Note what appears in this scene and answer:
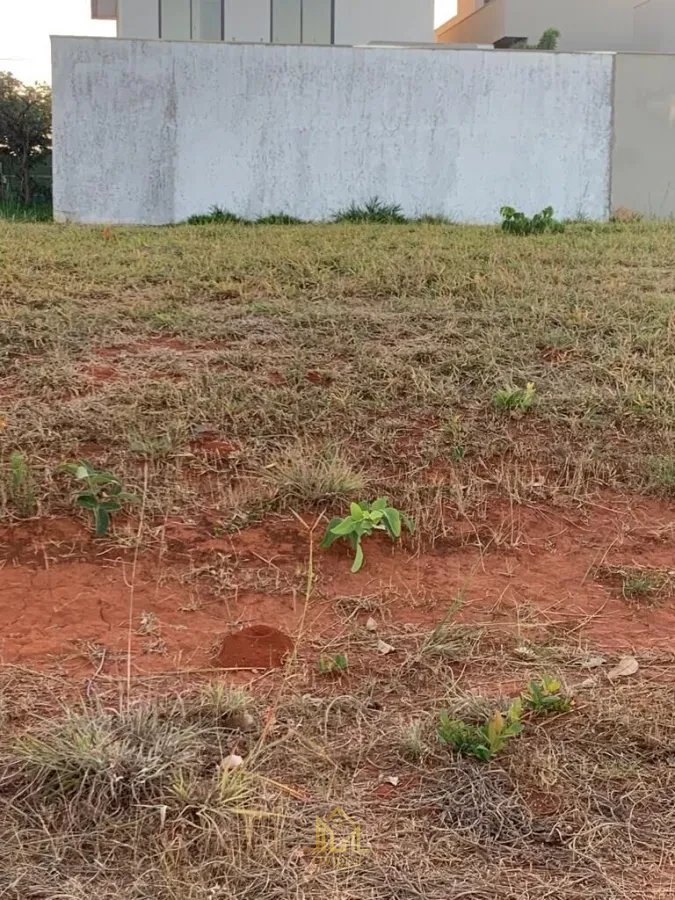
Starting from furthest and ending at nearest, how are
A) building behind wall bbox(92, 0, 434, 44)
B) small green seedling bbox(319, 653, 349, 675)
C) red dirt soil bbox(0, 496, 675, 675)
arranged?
building behind wall bbox(92, 0, 434, 44)
red dirt soil bbox(0, 496, 675, 675)
small green seedling bbox(319, 653, 349, 675)

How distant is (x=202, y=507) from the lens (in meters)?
2.68

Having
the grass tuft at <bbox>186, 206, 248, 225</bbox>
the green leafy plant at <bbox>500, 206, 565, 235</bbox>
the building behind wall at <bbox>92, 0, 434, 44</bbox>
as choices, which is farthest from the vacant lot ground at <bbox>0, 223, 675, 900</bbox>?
the building behind wall at <bbox>92, 0, 434, 44</bbox>

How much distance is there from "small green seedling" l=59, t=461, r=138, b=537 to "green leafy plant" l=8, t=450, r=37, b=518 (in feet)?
0.39

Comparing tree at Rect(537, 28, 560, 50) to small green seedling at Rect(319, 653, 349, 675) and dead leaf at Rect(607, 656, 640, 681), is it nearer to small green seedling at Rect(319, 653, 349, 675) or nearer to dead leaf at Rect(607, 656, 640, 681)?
dead leaf at Rect(607, 656, 640, 681)

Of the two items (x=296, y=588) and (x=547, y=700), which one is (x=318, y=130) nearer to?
(x=296, y=588)

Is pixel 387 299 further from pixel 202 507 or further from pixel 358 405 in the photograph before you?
pixel 202 507

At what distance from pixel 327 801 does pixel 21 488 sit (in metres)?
1.53

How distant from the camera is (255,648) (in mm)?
2062

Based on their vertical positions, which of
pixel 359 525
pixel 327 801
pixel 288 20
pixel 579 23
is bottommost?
pixel 327 801

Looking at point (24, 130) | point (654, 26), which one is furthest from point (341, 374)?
point (654, 26)

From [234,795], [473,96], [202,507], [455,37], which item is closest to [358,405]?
[202,507]

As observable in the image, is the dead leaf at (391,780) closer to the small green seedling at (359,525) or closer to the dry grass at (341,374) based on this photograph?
the small green seedling at (359,525)

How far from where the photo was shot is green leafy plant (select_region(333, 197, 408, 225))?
411 inches

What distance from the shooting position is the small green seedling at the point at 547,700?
179 centimetres
